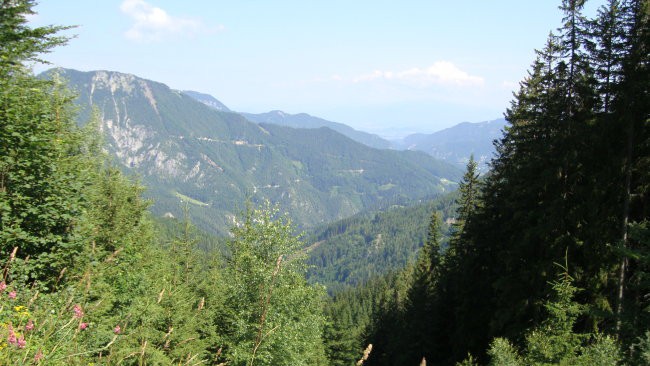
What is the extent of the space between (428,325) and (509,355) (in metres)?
18.3

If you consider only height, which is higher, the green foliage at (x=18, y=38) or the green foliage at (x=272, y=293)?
the green foliage at (x=18, y=38)

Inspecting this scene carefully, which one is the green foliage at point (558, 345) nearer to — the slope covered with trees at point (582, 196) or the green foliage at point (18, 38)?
the slope covered with trees at point (582, 196)

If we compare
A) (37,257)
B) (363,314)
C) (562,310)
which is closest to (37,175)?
(37,257)

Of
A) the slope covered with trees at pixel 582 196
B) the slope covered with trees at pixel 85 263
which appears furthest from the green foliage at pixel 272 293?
the slope covered with trees at pixel 582 196

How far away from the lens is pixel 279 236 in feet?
53.9

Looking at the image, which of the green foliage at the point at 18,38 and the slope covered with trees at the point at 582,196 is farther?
the slope covered with trees at the point at 582,196

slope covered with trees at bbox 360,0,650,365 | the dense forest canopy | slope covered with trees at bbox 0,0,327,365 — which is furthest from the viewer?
slope covered with trees at bbox 360,0,650,365

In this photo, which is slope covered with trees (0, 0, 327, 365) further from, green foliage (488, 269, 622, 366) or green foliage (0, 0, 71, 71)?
green foliage (488, 269, 622, 366)

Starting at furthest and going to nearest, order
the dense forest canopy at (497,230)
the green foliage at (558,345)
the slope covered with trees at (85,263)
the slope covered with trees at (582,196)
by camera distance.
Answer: the slope covered with trees at (582,196) < the green foliage at (558,345) < the dense forest canopy at (497,230) < the slope covered with trees at (85,263)

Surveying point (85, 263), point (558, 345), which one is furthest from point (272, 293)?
point (558, 345)

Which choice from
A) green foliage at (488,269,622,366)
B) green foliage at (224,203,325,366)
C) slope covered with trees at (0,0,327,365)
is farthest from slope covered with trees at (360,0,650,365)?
slope covered with trees at (0,0,327,365)

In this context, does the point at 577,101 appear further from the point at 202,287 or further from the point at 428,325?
the point at 202,287

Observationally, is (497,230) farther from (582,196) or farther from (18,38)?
(18,38)

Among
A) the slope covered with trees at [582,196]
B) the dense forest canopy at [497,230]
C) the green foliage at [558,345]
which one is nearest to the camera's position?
the dense forest canopy at [497,230]
